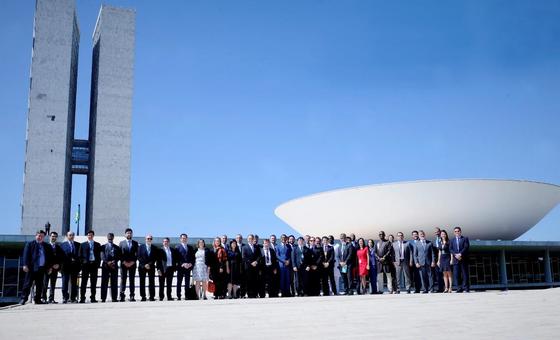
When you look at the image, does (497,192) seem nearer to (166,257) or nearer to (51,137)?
(166,257)

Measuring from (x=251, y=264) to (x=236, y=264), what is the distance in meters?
0.31

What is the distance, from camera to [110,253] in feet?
32.8

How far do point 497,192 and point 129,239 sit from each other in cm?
1532

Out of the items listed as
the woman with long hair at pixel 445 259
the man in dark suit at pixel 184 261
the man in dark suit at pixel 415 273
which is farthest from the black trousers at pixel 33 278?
the woman with long hair at pixel 445 259

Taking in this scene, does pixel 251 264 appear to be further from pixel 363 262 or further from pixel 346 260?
pixel 363 262

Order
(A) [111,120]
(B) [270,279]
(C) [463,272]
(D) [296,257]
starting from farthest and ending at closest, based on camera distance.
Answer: (A) [111,120] < (D) [296,257] < (B) [270,279] < (C) [463,272]

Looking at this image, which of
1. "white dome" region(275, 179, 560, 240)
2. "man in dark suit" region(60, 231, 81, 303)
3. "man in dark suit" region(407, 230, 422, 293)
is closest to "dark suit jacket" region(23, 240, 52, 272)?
"man in dark suit" region(60, 231, 81, 303)

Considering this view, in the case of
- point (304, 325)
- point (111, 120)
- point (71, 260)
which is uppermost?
point (111, 120)

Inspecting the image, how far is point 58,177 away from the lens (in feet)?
145

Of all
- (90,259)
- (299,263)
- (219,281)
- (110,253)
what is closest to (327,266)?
(299,263)

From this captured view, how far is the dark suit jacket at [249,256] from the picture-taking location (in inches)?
428

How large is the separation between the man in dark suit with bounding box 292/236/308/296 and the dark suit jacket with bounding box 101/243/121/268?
367cm

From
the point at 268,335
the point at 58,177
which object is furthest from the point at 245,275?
the point at 58,177

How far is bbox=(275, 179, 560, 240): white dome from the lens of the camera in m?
20.2
